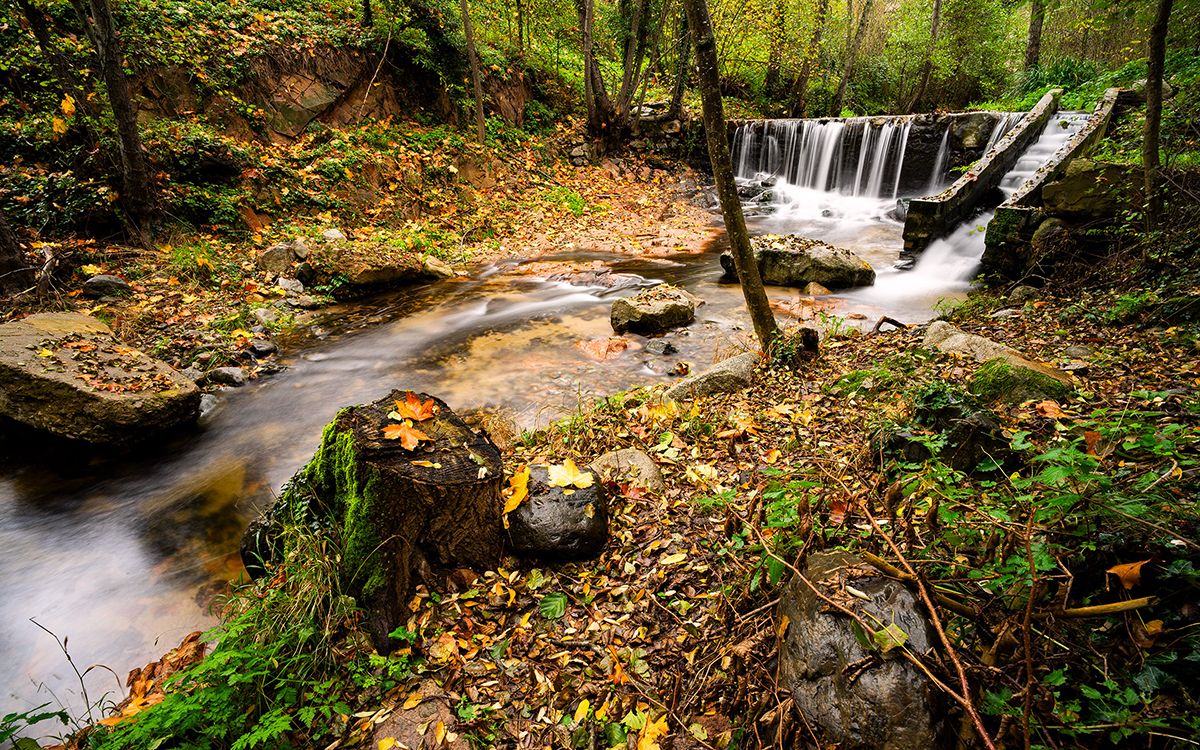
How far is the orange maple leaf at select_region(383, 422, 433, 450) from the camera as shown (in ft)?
8.36

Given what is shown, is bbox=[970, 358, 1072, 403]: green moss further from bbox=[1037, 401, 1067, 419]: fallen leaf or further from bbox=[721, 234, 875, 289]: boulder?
bbox=[721, 234, 875, 289]: boulder

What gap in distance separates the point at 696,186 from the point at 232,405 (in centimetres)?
1481

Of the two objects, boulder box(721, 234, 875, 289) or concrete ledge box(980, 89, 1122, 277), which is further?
boulder box(721, 234, 875, 289)

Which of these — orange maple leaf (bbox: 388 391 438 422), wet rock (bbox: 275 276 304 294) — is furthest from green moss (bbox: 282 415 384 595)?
wet rock (bbox: 275 276 304 294)

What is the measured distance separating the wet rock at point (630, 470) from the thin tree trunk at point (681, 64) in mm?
15918

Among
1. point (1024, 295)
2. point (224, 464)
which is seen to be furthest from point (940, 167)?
point (224, 464)

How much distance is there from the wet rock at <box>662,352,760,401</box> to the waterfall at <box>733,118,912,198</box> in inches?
493

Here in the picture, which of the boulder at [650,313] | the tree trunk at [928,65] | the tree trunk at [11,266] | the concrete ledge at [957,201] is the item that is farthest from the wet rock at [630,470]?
the tree trunk at [928,65]

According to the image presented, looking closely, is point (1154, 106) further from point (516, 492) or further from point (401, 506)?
point (401, 506)

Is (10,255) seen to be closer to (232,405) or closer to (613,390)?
(232,405)

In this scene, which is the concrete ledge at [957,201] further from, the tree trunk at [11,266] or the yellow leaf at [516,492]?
the tree trunk at [11,266]

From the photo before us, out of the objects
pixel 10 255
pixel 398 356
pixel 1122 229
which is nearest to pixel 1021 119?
pixel 1122 229

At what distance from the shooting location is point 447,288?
368 inches

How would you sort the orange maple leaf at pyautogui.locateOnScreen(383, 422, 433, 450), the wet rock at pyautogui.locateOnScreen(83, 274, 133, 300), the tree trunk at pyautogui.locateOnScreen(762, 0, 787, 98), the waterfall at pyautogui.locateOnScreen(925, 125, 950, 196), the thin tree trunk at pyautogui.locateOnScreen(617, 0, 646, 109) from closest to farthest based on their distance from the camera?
the orange maple leaf at pyautogui.locateOnScreen(383, 422, 433, 450), the wet rock at pyautogui.locateOnScreen(83, 274, 133, 300), the waterfall at pyautogui.locateOnScreen(925, 125, 950, 196), the thin tree trunk at pyautogui.locateOnScreen(617, 0, 646, 109), the tree trunk at pyautogui.locateOnScreen(762, 0, 787, 98)
